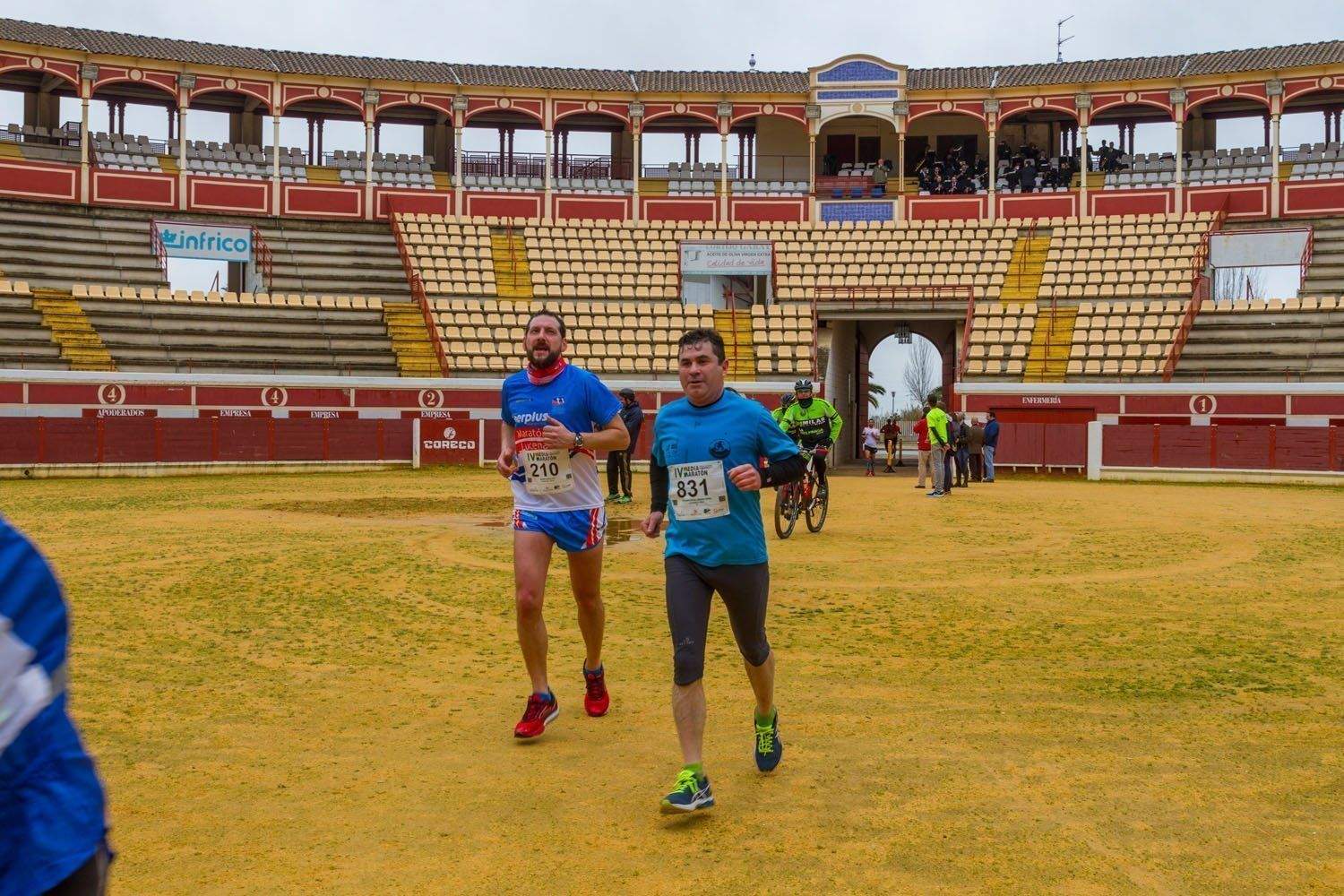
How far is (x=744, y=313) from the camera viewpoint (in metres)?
35.5

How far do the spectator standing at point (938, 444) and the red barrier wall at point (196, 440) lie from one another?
1462 cm

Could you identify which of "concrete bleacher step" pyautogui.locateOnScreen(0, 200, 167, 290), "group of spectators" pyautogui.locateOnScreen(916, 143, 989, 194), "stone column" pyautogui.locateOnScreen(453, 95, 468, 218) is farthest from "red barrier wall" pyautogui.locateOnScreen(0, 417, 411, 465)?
"group of spectators" pyautogui.locateOnScreen(916, 143, 989, 194)

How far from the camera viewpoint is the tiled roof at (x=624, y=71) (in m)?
37.1

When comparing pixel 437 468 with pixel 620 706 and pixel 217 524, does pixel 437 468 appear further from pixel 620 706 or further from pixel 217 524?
pixel 620 706

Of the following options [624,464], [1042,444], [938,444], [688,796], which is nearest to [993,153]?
[1042,444]

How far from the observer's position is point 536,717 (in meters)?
5.60

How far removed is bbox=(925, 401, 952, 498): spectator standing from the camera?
70.6ft

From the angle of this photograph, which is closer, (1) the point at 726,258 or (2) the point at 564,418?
(2) the point at 564,418

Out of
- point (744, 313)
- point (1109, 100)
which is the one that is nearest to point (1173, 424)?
point (744, 313)

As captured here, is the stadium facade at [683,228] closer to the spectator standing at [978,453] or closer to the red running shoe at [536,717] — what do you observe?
the spectator standing at [978,453]

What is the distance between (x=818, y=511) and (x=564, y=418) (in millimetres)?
9260

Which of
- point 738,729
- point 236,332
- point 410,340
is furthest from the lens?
point 410,340

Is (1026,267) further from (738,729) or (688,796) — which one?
(688,796)

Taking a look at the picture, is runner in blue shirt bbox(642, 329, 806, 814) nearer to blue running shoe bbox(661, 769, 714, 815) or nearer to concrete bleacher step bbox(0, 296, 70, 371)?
blue running shoe bbox(661, 769, 714, 815)
